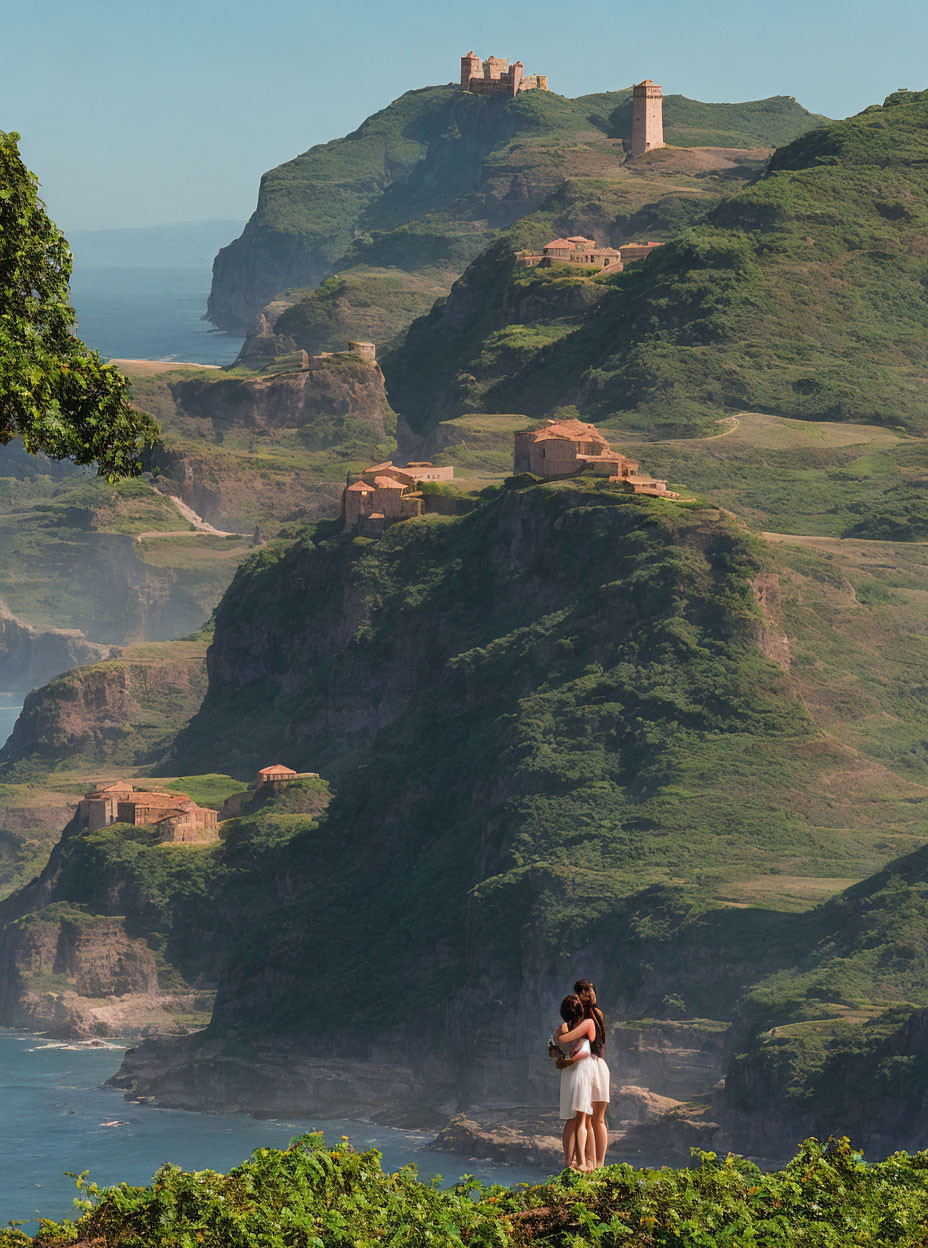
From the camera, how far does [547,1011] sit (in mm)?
186750

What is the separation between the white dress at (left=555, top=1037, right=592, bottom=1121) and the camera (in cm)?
4747

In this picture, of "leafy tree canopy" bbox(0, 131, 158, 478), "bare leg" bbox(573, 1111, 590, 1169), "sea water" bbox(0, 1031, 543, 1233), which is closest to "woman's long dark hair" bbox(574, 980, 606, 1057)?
"bare leg" bbox(573, 1111, 590, 1169)

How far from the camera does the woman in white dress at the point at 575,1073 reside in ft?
156

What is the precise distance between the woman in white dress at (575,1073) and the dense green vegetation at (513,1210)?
86 centimetres

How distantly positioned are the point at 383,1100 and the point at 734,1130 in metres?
35.5

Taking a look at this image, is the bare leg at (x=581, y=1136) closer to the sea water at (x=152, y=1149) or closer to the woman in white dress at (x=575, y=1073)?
the woman in white dress at (x=575, y=1073)

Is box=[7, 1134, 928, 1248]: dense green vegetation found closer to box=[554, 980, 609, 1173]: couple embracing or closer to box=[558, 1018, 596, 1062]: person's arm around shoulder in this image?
box=[554, 980, 609, 1173]: couple embracing

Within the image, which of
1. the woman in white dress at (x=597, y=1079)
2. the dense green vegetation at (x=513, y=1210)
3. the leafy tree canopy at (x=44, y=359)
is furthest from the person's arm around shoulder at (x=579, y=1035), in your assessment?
the leafy tree canopy at (x=44, y=359)

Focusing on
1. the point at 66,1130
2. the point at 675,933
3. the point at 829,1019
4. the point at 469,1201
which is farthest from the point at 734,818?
the point at 469,1201

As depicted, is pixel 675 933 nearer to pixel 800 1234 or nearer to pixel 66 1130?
pixel 66 1130

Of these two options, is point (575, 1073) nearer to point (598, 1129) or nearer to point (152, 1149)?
point (598, 1129)

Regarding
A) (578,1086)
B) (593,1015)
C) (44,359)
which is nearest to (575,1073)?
(578,1086)

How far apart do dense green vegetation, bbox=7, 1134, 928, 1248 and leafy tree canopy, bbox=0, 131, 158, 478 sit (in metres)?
11.9

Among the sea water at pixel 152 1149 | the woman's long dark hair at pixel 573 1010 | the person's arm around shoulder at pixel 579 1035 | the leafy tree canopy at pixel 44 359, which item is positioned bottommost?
the sea water at pixel 152 1149
